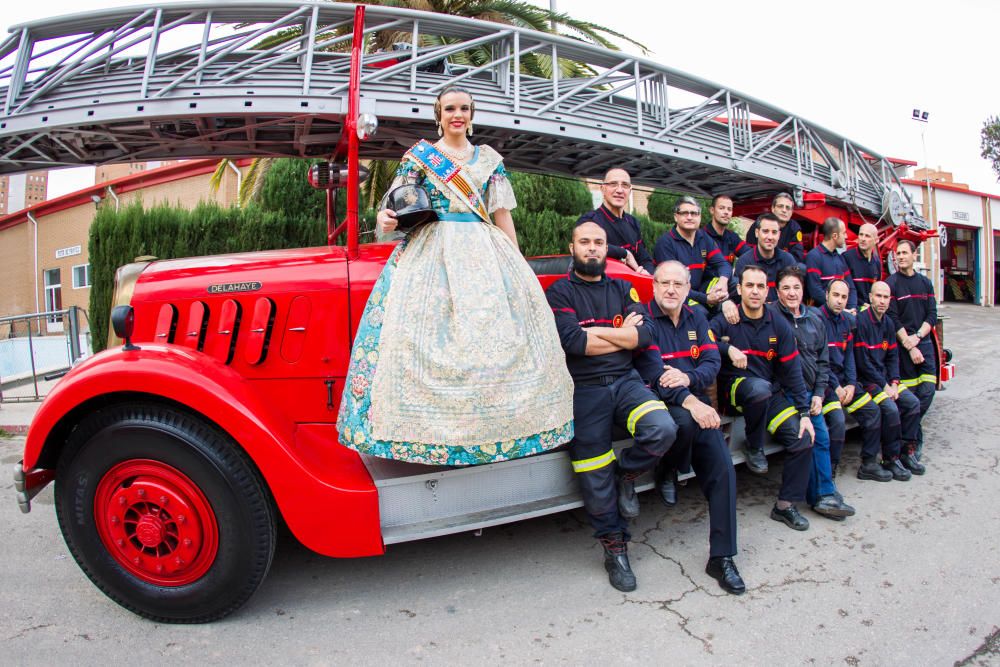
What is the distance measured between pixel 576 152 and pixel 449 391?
3.87 metres

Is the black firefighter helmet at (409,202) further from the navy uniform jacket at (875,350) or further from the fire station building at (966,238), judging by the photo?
the fire station building at (966,238)

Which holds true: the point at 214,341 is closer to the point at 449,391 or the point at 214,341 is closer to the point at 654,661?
the point at 449,391

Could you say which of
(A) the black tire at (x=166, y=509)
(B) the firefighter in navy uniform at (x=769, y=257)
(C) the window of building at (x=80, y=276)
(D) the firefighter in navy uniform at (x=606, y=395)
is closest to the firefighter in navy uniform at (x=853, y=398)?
(B) the firefighter in navy uniform at (x=769, y=257)

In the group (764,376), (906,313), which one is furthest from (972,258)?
(764,376)

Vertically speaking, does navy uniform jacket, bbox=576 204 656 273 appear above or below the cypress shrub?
below

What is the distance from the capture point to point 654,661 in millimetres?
2348

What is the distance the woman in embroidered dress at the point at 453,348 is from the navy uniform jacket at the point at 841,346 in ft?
8.26

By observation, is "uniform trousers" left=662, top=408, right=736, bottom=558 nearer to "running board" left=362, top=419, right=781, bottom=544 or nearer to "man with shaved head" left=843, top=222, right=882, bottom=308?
"running board" left=362, top=419, right=781, bottom=544

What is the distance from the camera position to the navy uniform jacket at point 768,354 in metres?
3.75

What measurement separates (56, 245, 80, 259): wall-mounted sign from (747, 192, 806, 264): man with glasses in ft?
63.0

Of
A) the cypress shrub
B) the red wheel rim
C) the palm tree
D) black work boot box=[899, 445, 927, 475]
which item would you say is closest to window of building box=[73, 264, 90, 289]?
the palm tree

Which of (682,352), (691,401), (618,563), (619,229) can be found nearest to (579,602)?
(618,563)

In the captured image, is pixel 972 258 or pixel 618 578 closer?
pixel 618 578

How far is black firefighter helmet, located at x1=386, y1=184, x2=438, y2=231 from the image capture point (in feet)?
8.87
